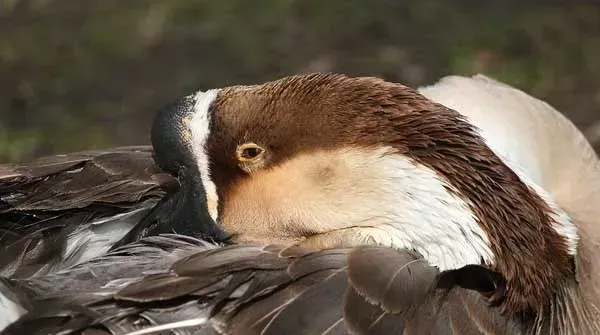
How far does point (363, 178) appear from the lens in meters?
1.77

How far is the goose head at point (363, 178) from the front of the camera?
5.61ft

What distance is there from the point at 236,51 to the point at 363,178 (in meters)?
2.03

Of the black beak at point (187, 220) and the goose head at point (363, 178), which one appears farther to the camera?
the black beak at point (187, 220)

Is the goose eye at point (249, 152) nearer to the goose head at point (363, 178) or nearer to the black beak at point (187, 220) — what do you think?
the goose head at point (363, 178)

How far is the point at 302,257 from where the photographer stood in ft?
5.44

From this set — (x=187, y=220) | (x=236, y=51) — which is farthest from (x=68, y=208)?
(x=236, y=51)

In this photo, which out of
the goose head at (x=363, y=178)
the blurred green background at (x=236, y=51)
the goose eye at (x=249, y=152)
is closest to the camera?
the goose head at (x=363, y=178)

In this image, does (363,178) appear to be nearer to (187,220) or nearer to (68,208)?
(187,220)

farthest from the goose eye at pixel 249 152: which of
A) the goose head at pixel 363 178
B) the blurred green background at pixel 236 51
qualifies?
the blurred green background at pixel 236 51

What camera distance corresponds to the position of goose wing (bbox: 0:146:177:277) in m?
1.86

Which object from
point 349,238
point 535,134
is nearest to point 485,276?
point 349,238

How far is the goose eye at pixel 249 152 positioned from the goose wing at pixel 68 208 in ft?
0.66

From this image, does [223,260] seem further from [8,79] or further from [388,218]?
[8,79]

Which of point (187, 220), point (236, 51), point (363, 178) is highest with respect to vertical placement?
point (363, 178)
